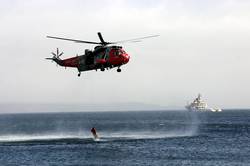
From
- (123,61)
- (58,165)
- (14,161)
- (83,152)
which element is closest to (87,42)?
(123,61)

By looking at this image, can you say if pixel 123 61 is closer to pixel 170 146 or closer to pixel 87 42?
pixel 87 42

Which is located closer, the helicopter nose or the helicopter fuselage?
the helicopter nose

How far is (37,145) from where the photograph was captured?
121 meters

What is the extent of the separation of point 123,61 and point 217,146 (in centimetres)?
6016

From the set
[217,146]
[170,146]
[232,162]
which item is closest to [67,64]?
[232,162]

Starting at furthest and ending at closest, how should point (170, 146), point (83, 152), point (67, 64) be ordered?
point (170, 146) < point (83, 152) < point (67, 64)

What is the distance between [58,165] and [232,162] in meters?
31.4

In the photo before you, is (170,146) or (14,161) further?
(170,146)

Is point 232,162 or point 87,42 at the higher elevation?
point 87,42

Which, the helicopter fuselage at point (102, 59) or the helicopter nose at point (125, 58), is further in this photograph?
the helicopter fuselage at point (102, 59)

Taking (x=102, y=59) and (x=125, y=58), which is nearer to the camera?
(x=125, y=58)

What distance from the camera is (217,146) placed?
117m

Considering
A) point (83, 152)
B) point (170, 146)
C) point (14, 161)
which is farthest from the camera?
point (170, 146)

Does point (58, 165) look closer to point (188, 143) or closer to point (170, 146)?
point (170, 146)
